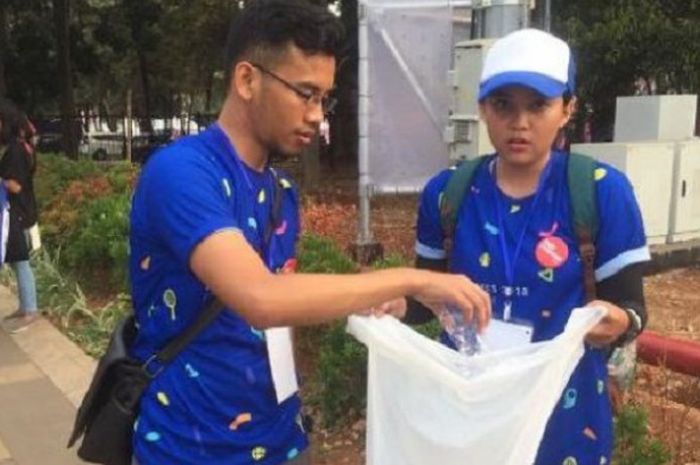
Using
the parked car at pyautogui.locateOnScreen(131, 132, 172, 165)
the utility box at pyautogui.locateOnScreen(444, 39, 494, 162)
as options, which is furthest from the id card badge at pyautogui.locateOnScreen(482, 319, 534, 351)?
the parked car at pyautogui.locateOnScreen(131, 132, 172, 165)

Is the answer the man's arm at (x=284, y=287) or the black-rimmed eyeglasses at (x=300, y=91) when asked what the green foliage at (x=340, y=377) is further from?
the man's arm at (x=284, y=287)

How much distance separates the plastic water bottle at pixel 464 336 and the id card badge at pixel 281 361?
0.33 meters

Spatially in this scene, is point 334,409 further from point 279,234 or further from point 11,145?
point 11,145

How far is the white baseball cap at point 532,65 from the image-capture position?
1.81 meters

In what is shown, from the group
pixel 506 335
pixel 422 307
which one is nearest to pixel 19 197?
pixel 422 307

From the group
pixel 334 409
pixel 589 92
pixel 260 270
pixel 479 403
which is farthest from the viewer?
pixel 589 92

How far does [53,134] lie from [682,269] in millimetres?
27072

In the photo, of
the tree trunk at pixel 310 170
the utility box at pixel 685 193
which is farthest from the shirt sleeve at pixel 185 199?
the tree trunk at pixel 310 170

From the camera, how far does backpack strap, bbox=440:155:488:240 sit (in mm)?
1956

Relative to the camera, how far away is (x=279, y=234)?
1.80m

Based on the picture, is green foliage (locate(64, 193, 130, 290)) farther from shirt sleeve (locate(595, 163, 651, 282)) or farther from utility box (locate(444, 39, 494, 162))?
shirt sleeve (locate(595, 163, 651, 282))

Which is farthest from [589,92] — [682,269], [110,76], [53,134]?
[110,76]

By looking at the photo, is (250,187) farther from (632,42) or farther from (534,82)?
(632,42)

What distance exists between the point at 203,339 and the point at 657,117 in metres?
7.69
